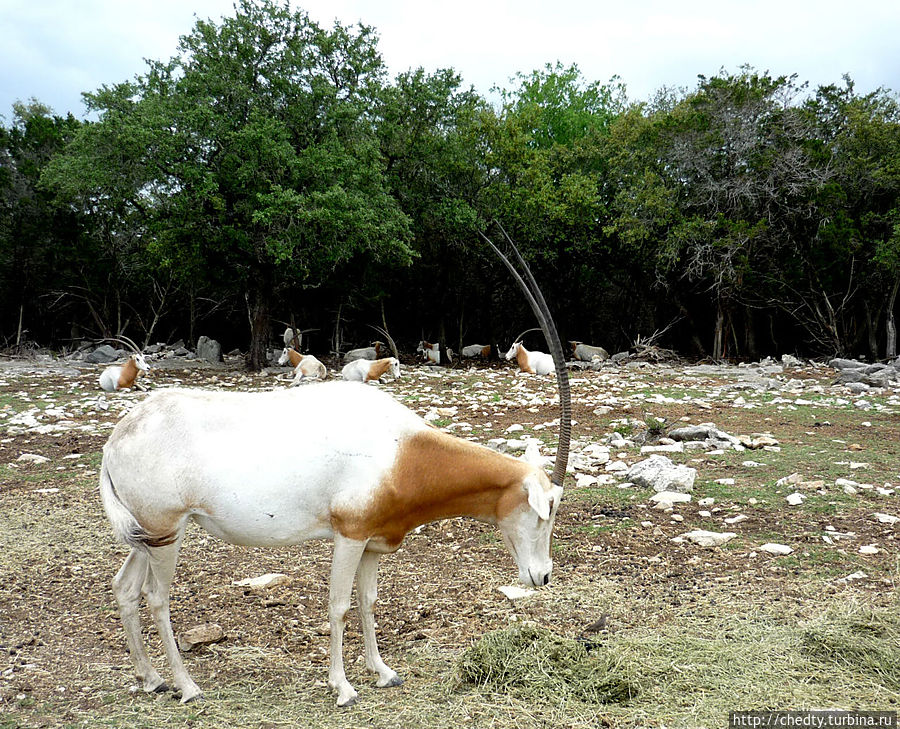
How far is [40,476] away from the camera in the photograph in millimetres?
8828

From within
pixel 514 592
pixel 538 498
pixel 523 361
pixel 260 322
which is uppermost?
pixel 260 322

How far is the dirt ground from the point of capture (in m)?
4.42

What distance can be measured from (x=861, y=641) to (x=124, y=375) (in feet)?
56.3

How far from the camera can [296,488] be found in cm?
411

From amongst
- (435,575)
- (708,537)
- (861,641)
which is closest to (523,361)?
(708,537)

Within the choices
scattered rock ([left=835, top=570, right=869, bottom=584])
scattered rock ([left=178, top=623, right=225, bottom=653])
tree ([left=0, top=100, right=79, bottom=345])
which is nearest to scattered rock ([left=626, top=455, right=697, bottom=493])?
scattered rock ([left=835, top=570, right=869, bottom=584])

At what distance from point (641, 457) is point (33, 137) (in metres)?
31.3

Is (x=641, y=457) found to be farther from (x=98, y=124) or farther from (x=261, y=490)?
(x=98, y=124)

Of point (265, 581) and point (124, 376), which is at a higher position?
point (124, 376)

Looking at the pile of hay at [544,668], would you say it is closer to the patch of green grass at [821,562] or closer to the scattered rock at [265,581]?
the scattered rock at [265,581]

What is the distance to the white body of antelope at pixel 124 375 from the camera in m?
17.4

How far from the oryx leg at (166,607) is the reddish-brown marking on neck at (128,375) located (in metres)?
14.7

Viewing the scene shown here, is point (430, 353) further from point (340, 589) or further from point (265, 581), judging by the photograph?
point (340, 589)

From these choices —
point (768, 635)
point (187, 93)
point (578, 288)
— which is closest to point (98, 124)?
point (187, 93)
